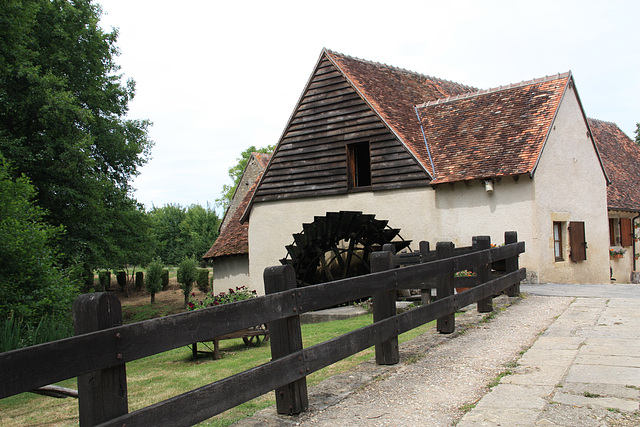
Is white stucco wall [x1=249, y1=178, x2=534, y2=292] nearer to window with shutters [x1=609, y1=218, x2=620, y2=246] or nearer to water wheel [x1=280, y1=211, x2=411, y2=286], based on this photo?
water wheel [x1=280, y1=211, x2=411, y2=286]

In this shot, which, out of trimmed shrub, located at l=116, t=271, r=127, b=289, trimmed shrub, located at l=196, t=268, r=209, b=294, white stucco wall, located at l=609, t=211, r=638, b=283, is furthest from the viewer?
trimmed shrub, located at l=116, t=271, r=127, b=289

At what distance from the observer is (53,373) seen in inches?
86.8

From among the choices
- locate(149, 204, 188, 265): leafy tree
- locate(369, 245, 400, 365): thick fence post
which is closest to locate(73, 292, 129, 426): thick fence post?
locate(369, 245, 400, 365): thick fence post

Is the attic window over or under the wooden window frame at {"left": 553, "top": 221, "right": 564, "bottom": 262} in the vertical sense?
over

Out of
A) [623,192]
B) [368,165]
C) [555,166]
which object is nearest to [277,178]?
[368,165]

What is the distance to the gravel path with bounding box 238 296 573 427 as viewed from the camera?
12.0ft

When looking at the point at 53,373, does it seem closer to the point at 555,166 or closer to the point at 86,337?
the point at 86,337

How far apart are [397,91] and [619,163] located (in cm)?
1196

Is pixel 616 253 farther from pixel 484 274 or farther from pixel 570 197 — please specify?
pixel 484 274

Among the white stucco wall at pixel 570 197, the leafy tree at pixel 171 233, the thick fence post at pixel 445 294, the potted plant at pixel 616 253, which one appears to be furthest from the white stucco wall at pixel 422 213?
the leafy tree at pixel 171 233

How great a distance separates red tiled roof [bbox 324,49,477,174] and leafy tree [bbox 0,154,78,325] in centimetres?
960

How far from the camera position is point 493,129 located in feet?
49.8

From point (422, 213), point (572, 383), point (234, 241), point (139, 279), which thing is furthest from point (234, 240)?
point (572, 383)

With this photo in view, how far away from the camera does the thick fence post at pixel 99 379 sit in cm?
244
